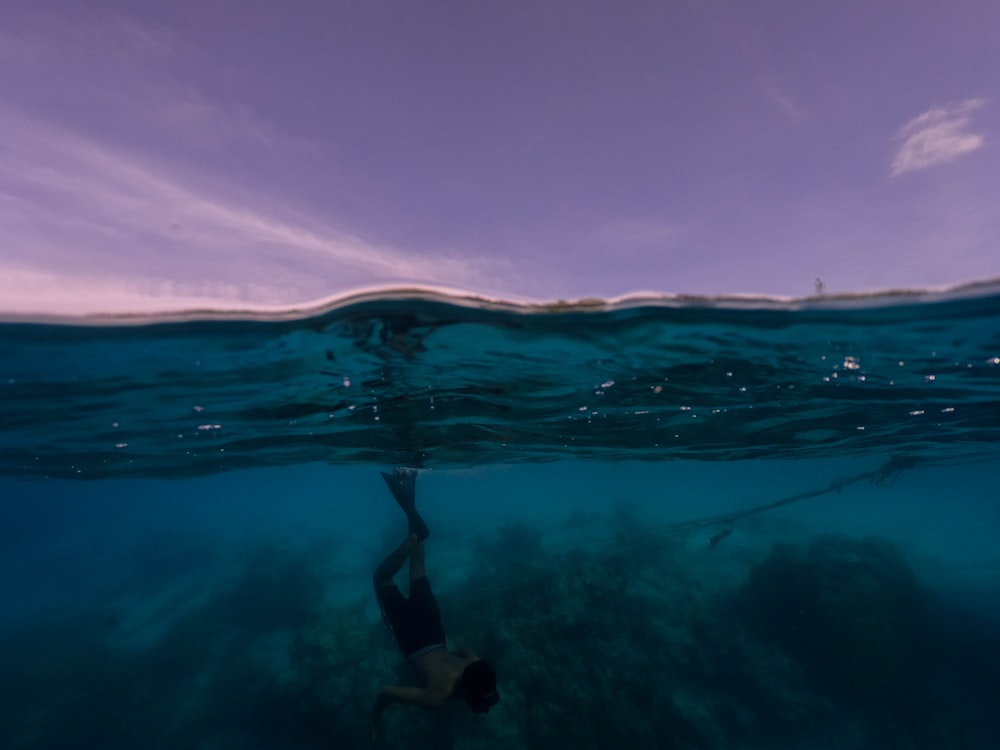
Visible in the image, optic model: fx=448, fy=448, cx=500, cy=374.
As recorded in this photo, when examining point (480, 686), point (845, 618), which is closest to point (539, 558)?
point (845, 618)

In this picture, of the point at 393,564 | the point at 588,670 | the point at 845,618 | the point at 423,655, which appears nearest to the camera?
the point at 423,655

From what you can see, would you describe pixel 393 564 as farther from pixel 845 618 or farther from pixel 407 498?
pixel 845 618

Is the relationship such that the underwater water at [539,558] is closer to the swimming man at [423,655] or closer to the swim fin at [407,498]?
the swim fin at [407,498]

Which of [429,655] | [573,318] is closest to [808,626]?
[429,655]

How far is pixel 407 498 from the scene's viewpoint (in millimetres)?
17875

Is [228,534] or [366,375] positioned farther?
[228,534]

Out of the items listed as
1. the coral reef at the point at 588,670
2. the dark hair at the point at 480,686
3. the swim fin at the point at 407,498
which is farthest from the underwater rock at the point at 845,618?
the dark hair at the point at 480,686

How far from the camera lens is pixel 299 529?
4769cm

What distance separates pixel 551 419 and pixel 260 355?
10127mm

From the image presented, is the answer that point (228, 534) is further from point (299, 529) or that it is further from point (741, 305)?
point (741, 305)

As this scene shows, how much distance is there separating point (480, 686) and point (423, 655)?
121 inches

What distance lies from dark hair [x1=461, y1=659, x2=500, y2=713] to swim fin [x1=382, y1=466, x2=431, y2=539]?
23.4 feet

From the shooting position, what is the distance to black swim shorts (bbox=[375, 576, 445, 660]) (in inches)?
439

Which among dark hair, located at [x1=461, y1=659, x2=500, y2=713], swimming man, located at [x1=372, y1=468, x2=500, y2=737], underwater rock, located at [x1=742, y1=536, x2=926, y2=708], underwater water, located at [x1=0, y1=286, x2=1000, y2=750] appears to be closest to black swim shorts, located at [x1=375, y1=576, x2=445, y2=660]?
swimming man, located at [x1=372, y1=468, x2=500, y2=737]
